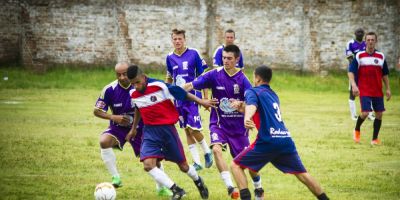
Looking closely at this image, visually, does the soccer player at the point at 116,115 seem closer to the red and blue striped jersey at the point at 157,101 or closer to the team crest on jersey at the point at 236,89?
the red and blue striped jersey at the point at 157,101

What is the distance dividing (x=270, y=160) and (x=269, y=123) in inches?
18.5

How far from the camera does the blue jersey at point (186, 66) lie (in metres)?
13.5

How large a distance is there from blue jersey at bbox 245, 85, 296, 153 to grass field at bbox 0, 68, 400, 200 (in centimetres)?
177

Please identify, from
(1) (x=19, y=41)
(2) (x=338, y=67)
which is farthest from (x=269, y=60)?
(1) (x=19, y=41)

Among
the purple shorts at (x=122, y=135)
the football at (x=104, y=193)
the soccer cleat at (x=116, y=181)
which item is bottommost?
the soccer cleat at (x=116, y=181)

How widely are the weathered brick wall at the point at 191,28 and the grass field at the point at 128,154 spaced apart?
383cm

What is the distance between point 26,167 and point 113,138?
2.20m

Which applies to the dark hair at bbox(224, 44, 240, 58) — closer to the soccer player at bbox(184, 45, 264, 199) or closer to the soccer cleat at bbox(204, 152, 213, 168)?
the soccer player at bbox(184, 45, 264, 199)

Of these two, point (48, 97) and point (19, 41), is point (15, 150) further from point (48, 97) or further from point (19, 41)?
point (19, 41)

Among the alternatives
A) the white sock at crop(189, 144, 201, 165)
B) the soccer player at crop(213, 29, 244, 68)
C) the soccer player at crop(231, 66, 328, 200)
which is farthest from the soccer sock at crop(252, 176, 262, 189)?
the soccer player at crop(213, 29, 244, 68)

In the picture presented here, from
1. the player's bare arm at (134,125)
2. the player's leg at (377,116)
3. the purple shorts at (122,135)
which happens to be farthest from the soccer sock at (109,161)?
the player's leg at (377,116)

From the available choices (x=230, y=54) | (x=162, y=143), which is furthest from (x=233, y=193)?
(x=230, y=54)

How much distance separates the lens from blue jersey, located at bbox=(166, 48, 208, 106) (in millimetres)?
13484

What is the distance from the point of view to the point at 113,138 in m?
11.0
